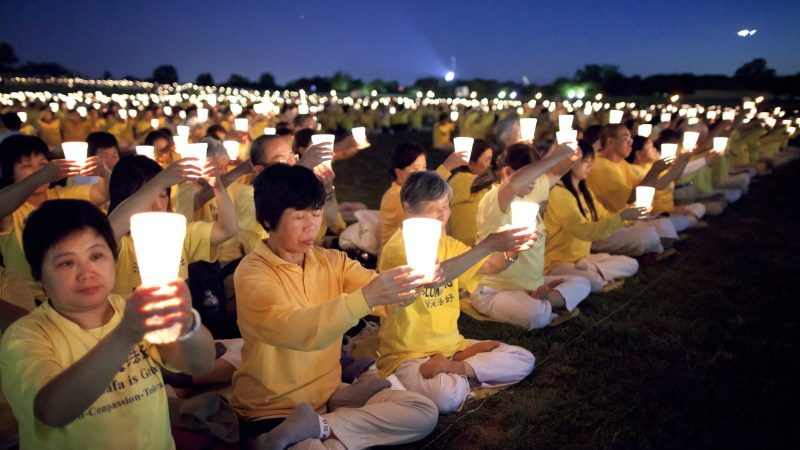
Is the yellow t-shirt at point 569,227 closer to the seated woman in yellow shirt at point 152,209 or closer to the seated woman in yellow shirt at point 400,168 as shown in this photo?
the seated woman in yellow shirt at point 400,168

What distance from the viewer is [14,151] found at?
4633mm

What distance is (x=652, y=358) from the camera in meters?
4.67

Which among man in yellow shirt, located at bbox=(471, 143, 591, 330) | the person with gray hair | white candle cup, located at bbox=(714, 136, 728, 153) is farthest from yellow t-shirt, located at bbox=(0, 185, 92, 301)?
white candle cup, located at bbox=(714, 136, 728, 153)

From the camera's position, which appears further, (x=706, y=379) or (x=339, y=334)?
(x=706, y=379)

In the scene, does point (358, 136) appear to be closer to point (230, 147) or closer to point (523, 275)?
point (230, 147)

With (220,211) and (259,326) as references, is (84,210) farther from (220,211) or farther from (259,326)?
(220,211)

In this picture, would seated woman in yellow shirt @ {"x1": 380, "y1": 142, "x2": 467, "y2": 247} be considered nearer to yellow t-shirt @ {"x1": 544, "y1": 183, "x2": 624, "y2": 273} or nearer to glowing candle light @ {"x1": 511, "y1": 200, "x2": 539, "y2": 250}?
yellow t-shirt @ {"x1": 544, "y1": 183, "x2": 624, "y2": 273}

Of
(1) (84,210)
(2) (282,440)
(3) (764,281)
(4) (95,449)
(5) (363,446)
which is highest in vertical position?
(1) (84,210)

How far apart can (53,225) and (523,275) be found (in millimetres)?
4112

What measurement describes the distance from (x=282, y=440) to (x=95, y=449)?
0.91 metres

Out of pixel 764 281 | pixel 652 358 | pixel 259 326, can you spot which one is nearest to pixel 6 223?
pixel 259 326

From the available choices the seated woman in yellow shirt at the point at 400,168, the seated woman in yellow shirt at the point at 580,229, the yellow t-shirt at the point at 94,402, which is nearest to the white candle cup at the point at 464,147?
the seated woman in yellow shirt at the point at 400,168

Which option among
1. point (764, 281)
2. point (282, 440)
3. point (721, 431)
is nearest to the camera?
point (282, 440)

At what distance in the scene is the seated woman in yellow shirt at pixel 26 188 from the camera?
147 inches
